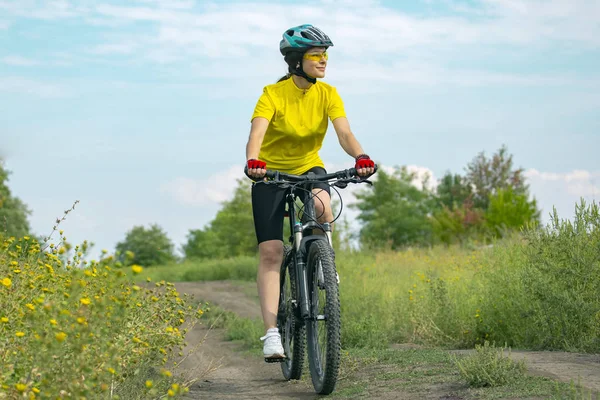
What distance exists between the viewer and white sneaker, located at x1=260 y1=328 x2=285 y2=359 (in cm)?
604

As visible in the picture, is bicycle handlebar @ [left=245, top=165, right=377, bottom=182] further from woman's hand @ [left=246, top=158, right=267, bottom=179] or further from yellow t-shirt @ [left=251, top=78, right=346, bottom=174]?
yellow t-shirt @ [left=251, top=78, right=346, bottom=174]

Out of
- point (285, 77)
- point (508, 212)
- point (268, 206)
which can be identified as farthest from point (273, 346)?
point (508, 212)

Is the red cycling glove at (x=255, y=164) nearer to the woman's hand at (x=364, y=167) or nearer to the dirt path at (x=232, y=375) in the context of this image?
the woman's hand at (x=364, y=167)

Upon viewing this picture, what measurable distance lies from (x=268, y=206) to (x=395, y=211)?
4227cm

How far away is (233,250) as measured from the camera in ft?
149

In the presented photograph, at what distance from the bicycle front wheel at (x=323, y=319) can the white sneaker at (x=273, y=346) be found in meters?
0.25

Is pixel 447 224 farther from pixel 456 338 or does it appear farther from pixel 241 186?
pixel 456 338

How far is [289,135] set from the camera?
6215mm

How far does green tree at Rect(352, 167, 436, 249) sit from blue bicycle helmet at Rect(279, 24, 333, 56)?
131 feet

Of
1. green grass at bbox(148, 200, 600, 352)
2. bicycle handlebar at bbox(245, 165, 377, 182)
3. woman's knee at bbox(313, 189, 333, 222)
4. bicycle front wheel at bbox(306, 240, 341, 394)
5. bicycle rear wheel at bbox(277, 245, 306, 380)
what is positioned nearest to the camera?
bicycle front wheel at bbox(306, 240, 341, 394)

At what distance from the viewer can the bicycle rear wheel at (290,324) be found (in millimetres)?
6418

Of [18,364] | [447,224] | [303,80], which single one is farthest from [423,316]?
[447,224]


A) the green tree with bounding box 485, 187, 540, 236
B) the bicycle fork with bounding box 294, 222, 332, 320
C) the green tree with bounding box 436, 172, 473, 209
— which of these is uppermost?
the green tree with bounding box 436, 172, 473, 209

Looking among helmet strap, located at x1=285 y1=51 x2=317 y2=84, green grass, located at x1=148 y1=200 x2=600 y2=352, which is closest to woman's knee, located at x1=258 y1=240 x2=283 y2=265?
helmet strap, located at x1=285 y1=51 x2=317 y2=84
